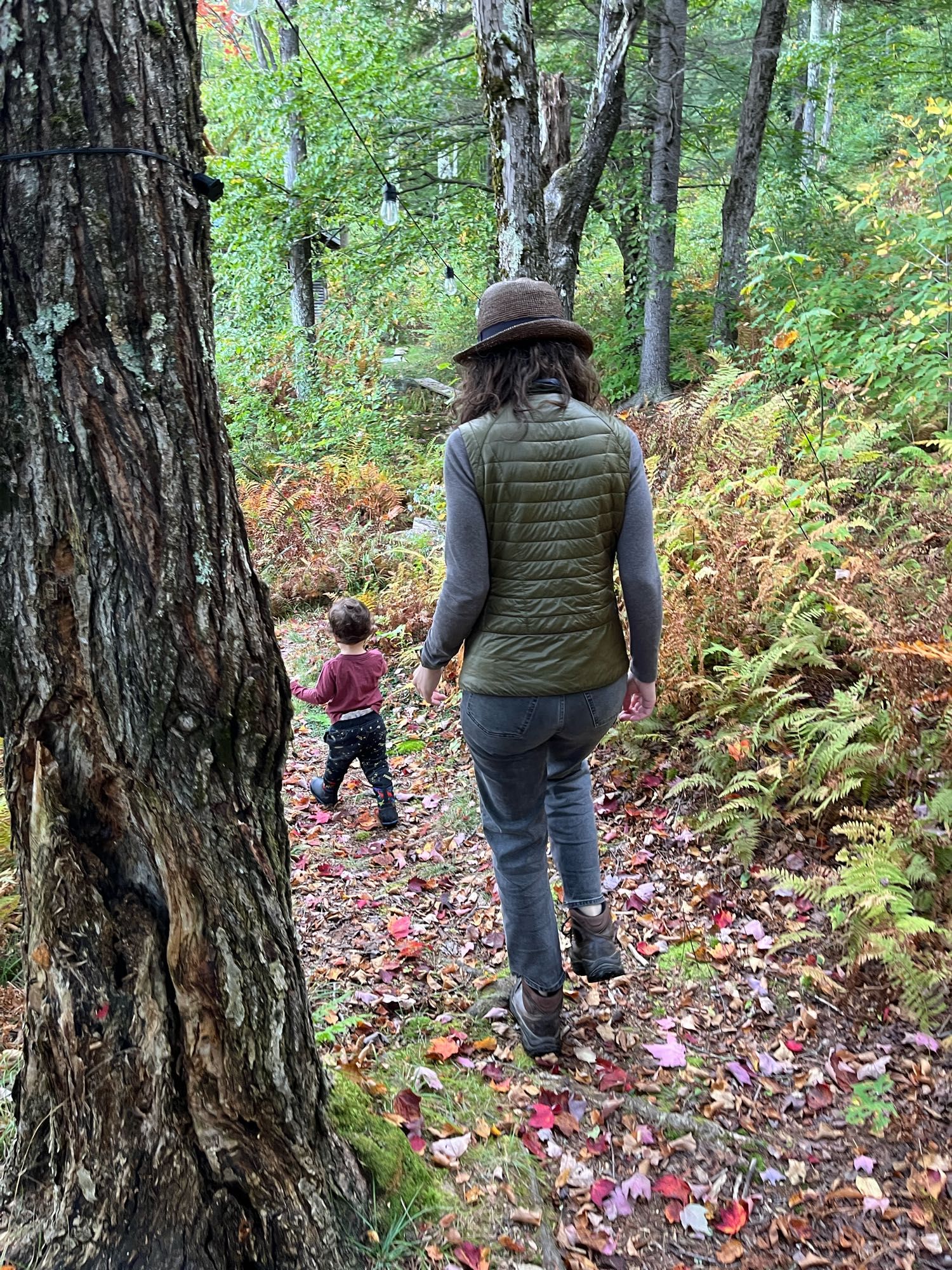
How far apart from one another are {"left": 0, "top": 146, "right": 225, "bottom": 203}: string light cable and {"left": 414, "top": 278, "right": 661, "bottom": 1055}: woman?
38.3 inches

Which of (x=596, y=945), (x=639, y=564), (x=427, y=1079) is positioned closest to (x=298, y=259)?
(x=639, y=564)

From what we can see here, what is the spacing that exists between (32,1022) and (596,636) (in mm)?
1885

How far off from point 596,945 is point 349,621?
2489 millimetres

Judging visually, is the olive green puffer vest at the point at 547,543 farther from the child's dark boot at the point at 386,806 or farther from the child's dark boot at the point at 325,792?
the child's dark boot at the point at 325,792

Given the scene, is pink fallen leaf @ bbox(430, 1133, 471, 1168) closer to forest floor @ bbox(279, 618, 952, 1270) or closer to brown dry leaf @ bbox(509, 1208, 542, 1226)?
forest floor @ bbox(279, 618, 952, 1270)

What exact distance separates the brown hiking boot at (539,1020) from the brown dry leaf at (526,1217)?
2.16 feet

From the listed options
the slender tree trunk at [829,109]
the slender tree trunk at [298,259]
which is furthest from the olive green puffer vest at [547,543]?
the slender tree trunk at [829,109]

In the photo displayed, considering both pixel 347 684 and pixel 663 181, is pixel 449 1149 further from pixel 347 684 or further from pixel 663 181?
pixel 663 181

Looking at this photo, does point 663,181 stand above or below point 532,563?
above

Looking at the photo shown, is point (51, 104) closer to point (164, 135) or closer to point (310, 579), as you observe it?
point (164, 135)

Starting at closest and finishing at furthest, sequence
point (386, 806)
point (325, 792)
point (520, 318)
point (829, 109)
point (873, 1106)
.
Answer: point (520, 318)
point (873, 1106)
point (386, 806)
point (325, 792)
point (829, 109)

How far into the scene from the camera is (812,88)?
12.9 meters

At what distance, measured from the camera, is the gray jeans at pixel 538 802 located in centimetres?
280

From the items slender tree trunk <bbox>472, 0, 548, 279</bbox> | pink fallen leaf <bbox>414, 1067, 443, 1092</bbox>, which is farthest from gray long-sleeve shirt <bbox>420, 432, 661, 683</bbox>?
slender tree trunk <bbox>472, 0, 548, 279</bbox>
